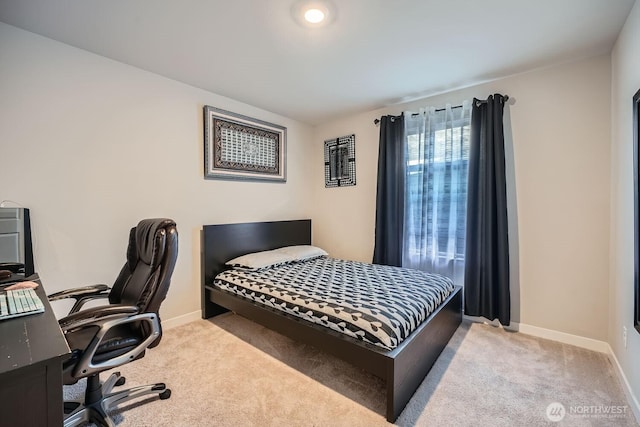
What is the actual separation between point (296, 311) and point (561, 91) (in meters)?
2.93

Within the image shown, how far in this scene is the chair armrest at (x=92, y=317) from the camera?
4.25 ft

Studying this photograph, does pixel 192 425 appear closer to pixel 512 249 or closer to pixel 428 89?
pixel 512 249

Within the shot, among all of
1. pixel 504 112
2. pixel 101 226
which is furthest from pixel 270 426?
pixel 504 112

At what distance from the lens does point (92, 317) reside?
4.40 feet

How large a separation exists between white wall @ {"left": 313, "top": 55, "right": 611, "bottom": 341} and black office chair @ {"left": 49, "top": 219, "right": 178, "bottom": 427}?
9.76ft

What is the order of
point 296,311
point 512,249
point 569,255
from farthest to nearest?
point 512,249 → point 569,255 → point 296,311

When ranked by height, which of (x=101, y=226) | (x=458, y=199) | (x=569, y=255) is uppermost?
(x=458, y=199)

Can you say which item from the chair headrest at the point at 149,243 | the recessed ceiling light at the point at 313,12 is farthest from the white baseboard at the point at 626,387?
the recessed ceiling light at the point at 313,12

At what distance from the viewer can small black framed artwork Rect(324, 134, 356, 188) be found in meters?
3.90

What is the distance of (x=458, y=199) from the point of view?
9.86 ft

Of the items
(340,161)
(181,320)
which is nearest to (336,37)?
(340,161)

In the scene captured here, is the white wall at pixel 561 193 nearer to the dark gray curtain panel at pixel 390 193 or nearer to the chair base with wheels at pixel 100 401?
the dark gray curtain panel at pixel 390 193

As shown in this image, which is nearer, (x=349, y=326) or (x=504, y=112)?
(x=349, y=326)

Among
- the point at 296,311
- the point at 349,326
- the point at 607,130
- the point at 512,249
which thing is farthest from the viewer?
the point at 512,249
